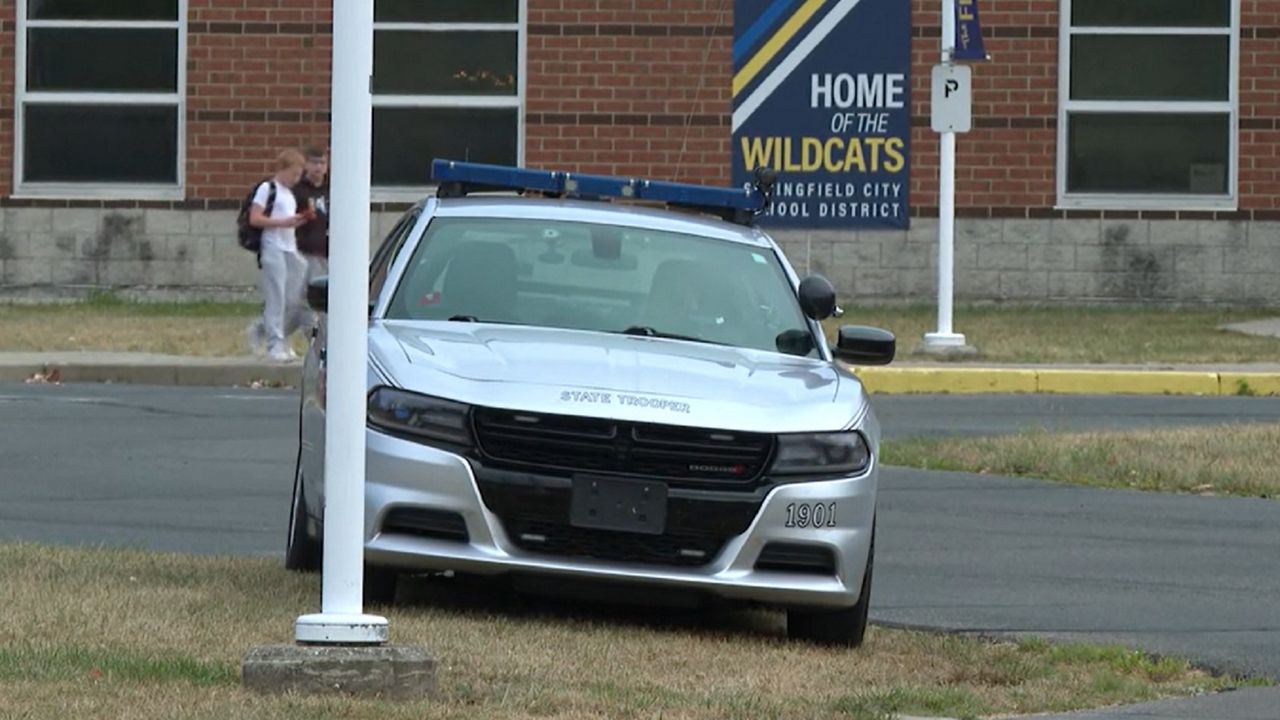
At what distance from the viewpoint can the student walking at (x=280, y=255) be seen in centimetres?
2011

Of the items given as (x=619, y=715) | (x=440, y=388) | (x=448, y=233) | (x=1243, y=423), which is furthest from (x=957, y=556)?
(x=1243, y=423)

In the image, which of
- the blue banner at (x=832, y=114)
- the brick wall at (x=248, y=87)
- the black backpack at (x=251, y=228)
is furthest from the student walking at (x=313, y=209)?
the blue banner at (x=832, y=114)

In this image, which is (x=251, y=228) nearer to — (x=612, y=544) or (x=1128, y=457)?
(x=1128, y=457)

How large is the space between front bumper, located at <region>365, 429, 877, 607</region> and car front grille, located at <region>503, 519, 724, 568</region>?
18 millimetres

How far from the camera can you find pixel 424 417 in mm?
8109

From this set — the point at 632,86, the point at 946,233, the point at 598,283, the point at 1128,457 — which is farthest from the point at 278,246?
the point at 598,283

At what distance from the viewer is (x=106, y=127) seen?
89.5 ft

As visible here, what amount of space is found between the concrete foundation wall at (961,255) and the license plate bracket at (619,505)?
18.9m

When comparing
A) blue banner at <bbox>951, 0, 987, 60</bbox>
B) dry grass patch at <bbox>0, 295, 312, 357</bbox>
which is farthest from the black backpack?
blue banner at <bbox>951, 0, 987, 60</bbox>

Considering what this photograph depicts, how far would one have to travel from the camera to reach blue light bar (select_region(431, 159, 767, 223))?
10.1 meters

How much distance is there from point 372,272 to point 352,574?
299cm

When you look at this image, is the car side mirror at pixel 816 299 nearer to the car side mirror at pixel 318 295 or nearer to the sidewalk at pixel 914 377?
the car side mirror at pixel 318 295

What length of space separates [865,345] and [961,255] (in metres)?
17.6

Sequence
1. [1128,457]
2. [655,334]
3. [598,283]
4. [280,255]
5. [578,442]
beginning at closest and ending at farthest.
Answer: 1. [578,442]
2. [655,334]
3. [598,283]
4. [1128,457]
5. [280,255]
